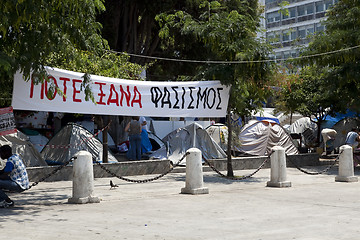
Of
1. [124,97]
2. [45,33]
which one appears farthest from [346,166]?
[45,33]

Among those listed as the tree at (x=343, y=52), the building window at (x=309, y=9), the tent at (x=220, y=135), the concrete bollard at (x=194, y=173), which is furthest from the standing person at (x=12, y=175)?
the building window at (x=309, y=9)

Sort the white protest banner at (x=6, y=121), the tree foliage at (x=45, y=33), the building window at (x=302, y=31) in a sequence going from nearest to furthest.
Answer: the tree foliage at (x=45, y=33), the white protest banner at (x=6, y=121), the building window at (x=302, y=31)

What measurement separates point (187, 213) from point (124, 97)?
18.7ft

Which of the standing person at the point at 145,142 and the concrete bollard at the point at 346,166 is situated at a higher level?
the standing person at the point at 145,142

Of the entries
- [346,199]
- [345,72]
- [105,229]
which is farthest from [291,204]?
[345,72]

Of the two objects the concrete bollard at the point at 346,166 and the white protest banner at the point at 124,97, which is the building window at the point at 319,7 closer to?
the concrete bollard at the point at 346,166

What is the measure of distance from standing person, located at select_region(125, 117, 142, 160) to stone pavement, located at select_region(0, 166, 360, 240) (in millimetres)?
3584

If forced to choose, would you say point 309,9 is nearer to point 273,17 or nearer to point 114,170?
point 273,17

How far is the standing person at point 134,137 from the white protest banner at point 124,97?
259 cm

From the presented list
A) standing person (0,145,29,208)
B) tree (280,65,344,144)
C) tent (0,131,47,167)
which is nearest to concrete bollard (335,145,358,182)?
tent (0,131,47,167)

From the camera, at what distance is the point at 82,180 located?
10.6 meters

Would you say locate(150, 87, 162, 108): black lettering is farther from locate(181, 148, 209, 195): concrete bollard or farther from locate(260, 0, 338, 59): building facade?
locate(260, 0, 338, 59): building facade

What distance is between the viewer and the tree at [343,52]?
18844 mm

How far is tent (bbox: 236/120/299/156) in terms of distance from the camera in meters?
23.6
